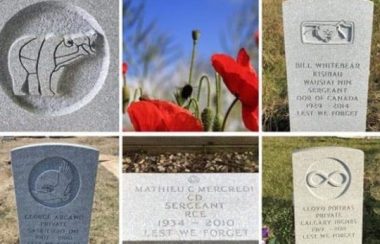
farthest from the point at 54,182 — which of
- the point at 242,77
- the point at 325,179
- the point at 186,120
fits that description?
the point at 325,179

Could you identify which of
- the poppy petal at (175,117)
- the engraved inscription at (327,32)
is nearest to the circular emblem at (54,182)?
the poppy petal at (175,117)

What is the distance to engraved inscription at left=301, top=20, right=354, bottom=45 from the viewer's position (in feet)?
9.21

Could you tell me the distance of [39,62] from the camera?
9.04ft

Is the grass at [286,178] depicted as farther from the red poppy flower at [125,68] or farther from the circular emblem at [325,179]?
the red poppy flower at [125,68]

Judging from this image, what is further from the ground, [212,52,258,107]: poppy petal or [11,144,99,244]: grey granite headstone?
[212,52,258,107]: poppy petal

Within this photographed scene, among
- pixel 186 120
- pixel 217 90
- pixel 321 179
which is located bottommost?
pixel 321 179

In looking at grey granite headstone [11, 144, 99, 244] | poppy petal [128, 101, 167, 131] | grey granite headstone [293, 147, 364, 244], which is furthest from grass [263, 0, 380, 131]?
grey granite headstone [11, 144, 99, 244]

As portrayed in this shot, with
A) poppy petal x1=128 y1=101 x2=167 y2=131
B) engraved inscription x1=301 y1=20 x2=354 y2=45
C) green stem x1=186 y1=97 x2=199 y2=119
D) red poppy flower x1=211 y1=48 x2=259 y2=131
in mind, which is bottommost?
poppy petal x1=128 y1=101 x2=167 y2=131

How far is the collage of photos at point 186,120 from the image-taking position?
276 centimetres

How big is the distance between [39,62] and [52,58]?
53 mm

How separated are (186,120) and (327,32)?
0.67 metres

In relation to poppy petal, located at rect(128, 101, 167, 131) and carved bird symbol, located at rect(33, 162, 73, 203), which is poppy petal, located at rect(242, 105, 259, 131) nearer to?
poppy petal, located at rect(128, 101, 167, 131)

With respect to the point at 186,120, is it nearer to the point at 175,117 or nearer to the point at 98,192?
the point at 175,117

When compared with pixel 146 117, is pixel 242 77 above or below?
above
